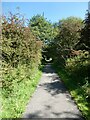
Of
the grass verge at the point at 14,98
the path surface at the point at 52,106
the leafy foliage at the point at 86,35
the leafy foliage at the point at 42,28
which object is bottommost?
the path surface at the point at 52,106

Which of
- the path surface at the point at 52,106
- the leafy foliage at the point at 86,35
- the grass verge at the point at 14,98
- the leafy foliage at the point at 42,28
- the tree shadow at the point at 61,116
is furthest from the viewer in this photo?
the leafy foliage at the point at 42,28

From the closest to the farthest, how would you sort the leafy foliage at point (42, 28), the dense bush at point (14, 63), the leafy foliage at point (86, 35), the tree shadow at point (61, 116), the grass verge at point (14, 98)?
the tree shadow at point (61, 116) < the grass verge at point (14, 98) < the dense bush at point (14, 63) < the leafy foliage at point (86, 35) < the leafy foliage at point (42, 28)

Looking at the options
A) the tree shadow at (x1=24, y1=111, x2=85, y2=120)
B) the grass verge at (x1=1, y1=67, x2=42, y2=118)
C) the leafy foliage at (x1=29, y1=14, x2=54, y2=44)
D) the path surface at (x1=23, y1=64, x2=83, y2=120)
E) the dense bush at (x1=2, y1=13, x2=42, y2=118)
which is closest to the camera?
the tree shadow at (x1=24, y1=111, x2=85, y2=120)

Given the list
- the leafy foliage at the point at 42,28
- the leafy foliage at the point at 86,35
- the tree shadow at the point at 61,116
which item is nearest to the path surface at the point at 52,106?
the tree shadow at the point at 61,116

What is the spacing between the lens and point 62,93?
12016 millimetres

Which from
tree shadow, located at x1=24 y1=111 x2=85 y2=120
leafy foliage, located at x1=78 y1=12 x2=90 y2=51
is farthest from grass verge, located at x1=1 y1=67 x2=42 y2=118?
leafy foliage, located at x1=78 y1=12 x2=90 y2=51

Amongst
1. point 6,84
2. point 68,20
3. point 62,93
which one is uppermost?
point 68,20

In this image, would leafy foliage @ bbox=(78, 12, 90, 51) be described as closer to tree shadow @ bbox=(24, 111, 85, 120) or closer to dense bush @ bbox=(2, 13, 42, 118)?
dense bush @ bbox=(2, 13, 42, 118)

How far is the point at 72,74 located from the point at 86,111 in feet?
27.8

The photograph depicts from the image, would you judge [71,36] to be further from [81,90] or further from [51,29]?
[51,29]

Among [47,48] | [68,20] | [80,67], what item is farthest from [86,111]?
[47,48]

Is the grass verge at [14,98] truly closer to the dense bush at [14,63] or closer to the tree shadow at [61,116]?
the dense bush at [14,63]

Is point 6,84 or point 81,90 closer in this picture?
point 6,84

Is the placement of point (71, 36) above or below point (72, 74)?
above
